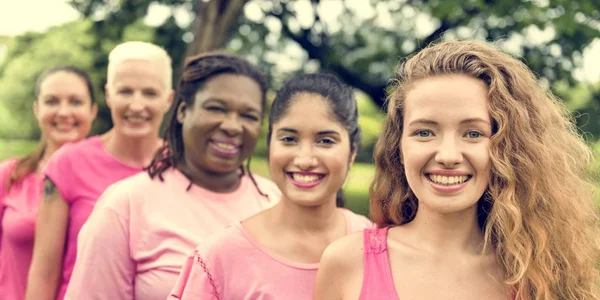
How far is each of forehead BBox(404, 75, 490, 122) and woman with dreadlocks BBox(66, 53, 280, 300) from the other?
3.93 ft

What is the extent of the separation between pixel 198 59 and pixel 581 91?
9.81 m

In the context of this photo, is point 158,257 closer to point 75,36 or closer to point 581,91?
point 75,36

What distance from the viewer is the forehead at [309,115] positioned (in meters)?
2.94

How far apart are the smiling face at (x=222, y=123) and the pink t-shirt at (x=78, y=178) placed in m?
0.61

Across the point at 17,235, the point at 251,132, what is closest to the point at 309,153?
the point at 251,132

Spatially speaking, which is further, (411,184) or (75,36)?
(75,36)

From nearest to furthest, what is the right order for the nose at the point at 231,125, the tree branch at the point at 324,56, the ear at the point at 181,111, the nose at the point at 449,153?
the nose at the point at 449,153 < the nose at the point at 231,125 < the ear at the point at 181,111 < the tree branch at the point at 324,56

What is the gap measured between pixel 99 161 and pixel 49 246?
50 cm

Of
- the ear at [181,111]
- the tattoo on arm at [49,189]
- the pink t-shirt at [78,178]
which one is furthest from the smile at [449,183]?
the tattoo on arm at [49,189]

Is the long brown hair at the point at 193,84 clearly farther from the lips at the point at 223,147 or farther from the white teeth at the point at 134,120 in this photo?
the white teeth at the point at 134,120

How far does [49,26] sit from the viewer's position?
11.7 m

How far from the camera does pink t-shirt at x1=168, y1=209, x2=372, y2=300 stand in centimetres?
277

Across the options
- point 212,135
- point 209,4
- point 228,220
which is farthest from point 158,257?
point 209,4

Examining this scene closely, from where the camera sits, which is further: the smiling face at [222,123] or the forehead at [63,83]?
the forehead at [63,83]
